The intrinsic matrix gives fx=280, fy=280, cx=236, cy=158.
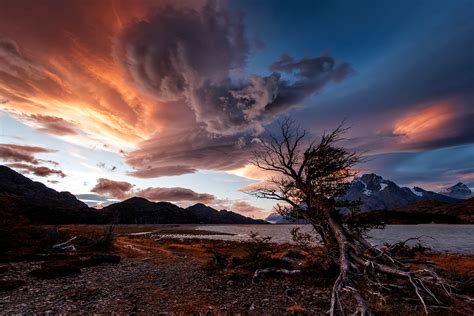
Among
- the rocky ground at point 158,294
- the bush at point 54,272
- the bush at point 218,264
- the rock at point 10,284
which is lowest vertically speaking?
the rocky ground at point 158,294

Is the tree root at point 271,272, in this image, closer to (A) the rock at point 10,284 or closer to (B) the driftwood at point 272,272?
(B) the driftwood at point 272,272

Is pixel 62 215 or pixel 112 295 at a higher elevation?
pixel 62 215

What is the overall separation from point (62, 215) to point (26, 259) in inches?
8160

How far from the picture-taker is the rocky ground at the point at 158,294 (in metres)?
12.7

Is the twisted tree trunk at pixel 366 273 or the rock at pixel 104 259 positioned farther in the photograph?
the rock at pixel 104 259

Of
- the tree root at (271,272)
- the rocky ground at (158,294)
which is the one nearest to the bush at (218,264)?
the rocky ground at (158,294)

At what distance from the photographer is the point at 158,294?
15.7 metres

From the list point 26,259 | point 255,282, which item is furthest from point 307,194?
point 26,259

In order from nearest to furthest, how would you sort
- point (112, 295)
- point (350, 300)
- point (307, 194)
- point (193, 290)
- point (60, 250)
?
point (350, 300), point (112, 295), point (193, 290), point (307, 194), point (60, 250)

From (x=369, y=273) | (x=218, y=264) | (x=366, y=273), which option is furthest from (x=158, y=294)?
(x=369, y=273)

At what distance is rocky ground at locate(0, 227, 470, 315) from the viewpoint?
1269 centimetres

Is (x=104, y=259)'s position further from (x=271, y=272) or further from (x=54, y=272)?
(x=271, y=272)

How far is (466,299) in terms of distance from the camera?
1077cm

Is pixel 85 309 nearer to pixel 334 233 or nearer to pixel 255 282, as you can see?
pixel 255 282
